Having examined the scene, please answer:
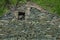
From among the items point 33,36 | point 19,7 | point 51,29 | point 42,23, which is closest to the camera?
point 33,36

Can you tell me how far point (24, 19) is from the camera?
28.3 feet

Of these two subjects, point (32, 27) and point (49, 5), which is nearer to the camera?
point (32, 27)

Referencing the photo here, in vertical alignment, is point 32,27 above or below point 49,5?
below

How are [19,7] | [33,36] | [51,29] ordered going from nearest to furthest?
[33,36], [51,29], [19,7]

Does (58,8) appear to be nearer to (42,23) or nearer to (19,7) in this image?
(42,23)

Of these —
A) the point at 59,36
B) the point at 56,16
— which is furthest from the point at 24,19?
the point at 59,36

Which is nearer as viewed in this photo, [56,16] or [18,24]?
[18,24]

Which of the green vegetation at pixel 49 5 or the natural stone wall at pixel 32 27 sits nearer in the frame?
the natural stone wall at pixel 32 27

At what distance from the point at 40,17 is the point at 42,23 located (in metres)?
0.53

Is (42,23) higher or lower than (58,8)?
lower

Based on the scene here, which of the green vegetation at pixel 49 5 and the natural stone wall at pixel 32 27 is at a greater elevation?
the green vegetation at pixel 49 5

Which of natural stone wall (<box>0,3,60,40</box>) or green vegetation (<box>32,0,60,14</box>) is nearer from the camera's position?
natural stone wall (<box>0,3,60,40</box>)

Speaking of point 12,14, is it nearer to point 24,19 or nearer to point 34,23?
point 24,19

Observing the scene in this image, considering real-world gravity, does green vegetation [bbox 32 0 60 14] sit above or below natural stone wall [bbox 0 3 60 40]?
above
